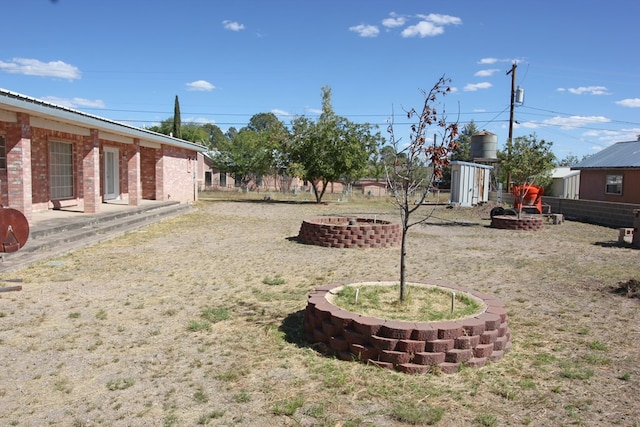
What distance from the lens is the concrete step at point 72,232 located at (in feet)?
26.5

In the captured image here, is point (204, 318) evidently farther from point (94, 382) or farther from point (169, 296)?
point (94, 382)

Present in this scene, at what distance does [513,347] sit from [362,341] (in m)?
1.60

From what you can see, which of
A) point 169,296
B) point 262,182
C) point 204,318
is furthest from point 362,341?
point 262,182

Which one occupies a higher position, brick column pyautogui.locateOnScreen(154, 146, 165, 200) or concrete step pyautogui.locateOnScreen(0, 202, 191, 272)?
brick column pyautogui.locateOnScreen(154, 146, 165, 200)

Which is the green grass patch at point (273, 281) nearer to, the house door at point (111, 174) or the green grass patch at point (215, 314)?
the green grass patch at point (215, 314)

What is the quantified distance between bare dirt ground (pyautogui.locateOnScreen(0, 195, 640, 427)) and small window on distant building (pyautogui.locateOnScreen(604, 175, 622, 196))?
54.0 feet

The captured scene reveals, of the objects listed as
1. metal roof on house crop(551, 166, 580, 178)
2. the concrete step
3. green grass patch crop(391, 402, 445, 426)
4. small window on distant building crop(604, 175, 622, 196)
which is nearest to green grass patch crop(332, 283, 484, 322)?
green grass patch crop(391, 402, 445, 426)

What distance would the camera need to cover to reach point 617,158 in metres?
23.5

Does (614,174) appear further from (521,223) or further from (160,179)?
(160,179)

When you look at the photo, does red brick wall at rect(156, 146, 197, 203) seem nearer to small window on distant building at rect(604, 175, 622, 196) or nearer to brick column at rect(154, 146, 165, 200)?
brick column at rect(154, 146, 165, 200)

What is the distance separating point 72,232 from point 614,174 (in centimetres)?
2323

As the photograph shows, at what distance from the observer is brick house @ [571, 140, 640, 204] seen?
2183 cm

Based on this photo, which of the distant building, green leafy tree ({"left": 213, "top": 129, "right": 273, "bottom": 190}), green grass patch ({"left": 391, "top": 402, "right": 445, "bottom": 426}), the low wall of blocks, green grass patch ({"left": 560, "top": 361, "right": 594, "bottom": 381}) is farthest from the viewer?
green leafy tree ({"left": 213, "top": 129, "right": 273, "bottom": 190})

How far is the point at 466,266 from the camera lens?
9062mm
